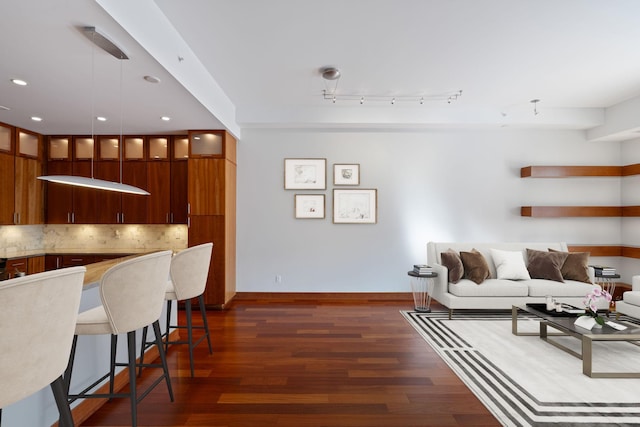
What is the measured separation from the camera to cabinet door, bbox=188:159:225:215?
4.85m

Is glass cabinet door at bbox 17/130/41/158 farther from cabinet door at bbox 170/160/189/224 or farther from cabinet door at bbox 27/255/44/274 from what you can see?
cabinet door at bbox 170/160/189/224

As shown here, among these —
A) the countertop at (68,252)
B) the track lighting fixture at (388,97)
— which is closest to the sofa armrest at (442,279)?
the track lighting fixture at (388,97)

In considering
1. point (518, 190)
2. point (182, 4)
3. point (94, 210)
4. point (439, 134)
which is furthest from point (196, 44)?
point (518, 190)

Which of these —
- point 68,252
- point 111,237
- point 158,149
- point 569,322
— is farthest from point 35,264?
point 569,322

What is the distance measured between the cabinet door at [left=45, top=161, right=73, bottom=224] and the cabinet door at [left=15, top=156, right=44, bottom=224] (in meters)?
0.10

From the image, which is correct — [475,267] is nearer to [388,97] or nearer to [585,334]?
[585,334]

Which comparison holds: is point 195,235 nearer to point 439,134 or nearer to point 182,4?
point 182,4

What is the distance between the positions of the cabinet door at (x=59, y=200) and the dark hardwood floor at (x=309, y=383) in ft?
10.1

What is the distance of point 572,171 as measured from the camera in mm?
5301

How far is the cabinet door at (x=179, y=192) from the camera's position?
512cm

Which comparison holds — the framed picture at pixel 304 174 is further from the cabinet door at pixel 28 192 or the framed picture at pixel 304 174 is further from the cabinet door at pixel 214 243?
the cabinet door at pixel 28 192

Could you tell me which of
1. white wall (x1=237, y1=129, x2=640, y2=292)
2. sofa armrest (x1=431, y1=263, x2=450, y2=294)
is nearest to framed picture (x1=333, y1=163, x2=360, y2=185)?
white wall (x1=237, y1=129, x2=640, y2=292)

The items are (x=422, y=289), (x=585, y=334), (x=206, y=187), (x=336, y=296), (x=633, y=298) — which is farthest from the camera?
(x=336, y=296)

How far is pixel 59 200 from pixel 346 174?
14.6 ft
